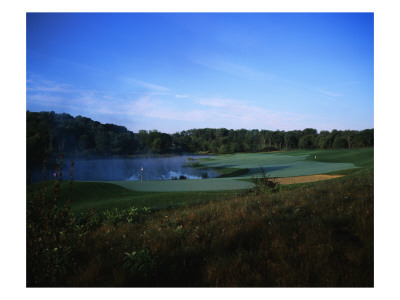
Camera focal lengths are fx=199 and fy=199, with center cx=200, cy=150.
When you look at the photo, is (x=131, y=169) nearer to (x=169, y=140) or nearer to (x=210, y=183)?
(x=169, y=140)

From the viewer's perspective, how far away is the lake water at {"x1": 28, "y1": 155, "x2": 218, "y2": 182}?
23.8 metres

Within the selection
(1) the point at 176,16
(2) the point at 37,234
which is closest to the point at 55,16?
(1) the point at 176,16

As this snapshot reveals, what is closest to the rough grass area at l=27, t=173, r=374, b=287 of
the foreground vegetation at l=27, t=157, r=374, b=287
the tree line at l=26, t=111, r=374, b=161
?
the foreground vegetation at l=27, t=157, r=374, b=287

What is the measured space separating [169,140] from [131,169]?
818 cm

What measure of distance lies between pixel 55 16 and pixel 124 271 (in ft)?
13.2

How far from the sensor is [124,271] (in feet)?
6.97

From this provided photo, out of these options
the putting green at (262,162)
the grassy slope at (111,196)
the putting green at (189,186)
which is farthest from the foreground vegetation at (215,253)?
the putting green at (262,162)

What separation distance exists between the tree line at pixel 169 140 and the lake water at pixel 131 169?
200 cm

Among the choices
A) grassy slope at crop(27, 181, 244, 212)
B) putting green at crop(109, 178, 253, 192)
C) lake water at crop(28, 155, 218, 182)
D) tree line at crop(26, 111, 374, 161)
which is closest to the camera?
tree line at crop(26, 111, 374, 161)

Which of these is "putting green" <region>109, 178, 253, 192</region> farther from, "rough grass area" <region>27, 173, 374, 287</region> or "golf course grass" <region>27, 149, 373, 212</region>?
"rough grass area" <region>27, 173, 374, 287</region>

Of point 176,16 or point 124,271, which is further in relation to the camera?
point 176,16

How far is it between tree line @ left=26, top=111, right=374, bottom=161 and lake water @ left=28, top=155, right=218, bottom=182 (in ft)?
6.55
